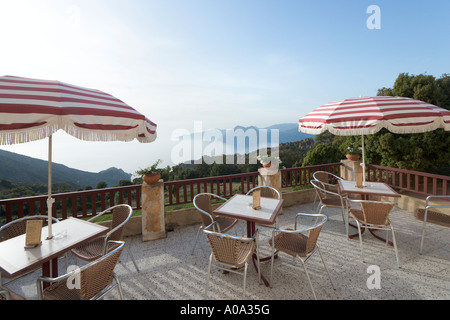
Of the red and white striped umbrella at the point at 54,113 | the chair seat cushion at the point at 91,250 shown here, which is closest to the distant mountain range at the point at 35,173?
the chair seat cushion at the point at 91,250

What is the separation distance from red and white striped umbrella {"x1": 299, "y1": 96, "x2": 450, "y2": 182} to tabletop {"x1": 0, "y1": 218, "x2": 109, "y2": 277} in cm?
339

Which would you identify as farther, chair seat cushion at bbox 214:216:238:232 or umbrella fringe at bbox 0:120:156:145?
chair seat cushion at bbox 214:216:238:232

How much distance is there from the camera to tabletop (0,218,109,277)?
1524 mm

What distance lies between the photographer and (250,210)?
8.36 ft

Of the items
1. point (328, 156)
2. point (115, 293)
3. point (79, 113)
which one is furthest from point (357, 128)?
point (328, 156)

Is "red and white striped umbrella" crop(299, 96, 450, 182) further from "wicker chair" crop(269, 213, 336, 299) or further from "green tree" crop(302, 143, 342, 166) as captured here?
"green tree" crop(302, 143, 342, 166)

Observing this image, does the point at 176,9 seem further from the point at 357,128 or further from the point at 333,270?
the point at 333,270

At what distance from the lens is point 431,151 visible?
7723 millimetres

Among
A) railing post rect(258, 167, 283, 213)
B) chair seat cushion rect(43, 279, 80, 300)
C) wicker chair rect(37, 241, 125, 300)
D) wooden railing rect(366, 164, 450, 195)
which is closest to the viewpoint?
wicker chair rect(37, 241, 125, 300)

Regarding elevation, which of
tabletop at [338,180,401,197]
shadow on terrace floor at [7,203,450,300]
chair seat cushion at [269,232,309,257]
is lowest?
shadow on terrace floor at [7,203,450,300]

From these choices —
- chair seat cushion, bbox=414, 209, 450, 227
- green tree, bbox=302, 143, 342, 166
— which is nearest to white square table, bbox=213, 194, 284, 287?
chair seat cushion, bbox=414, 209, 450, 227

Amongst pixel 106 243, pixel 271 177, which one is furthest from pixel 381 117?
pixel 106 243

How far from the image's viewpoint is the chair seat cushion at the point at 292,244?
84.3 inches

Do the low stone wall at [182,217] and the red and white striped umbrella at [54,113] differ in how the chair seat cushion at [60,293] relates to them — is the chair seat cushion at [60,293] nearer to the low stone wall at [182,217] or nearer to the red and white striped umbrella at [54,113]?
the red and white striped umbrella at [54,113]
